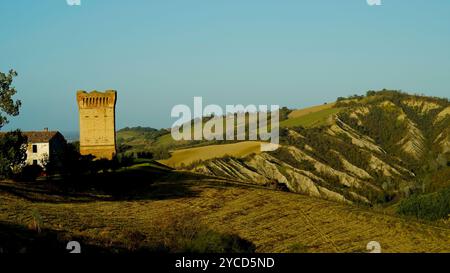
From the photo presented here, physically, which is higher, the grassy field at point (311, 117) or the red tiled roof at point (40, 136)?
the grassy field at point (311, 117)

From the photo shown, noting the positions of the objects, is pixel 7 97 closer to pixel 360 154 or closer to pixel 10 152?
pixel 10 152

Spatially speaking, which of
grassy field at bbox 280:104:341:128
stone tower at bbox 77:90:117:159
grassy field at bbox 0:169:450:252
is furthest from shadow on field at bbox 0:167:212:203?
grassy field at bbox 280:104:341:128

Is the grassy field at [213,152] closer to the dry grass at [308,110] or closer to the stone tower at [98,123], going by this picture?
the dry grass at [308,110]

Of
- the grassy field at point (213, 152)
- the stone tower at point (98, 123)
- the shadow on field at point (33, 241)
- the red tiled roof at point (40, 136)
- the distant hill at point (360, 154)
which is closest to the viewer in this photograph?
the shadow on field at point (33, 241)

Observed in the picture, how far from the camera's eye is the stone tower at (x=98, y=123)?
203 ft

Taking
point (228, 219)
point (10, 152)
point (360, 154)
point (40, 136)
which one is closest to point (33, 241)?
point (228, 219)

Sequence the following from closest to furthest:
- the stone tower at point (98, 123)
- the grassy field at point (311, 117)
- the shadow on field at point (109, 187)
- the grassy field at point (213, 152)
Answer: the shadow on field at point (109, 187)
the stone tower at point (98, 123)
the grassy field at point (213, 152)
the grassy field at point (311, 117)

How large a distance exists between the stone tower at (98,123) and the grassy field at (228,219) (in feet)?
68.5

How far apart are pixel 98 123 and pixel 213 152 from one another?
63.5 m

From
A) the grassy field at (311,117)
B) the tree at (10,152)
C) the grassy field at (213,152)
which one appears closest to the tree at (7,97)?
the tree at (10,152)

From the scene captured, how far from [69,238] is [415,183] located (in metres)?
111

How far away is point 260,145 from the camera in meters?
133
